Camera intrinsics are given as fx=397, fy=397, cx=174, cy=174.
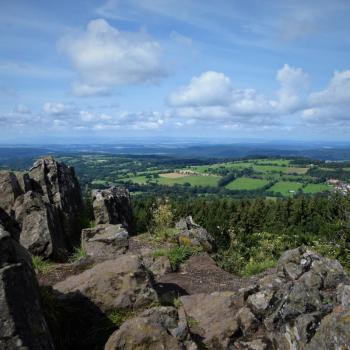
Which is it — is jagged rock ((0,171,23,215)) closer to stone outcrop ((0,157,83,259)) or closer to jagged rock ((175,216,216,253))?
stone outcrop ((0,157,83,259))

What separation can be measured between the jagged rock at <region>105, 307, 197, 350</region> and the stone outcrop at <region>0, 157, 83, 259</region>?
32.3ft

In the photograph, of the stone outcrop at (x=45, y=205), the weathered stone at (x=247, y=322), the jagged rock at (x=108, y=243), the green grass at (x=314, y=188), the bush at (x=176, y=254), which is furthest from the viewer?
the green grass at (x=314, y=188)

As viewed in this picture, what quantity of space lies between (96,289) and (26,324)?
3717 mm

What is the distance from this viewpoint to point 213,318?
11062 millimetres

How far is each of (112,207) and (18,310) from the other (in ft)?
59.1

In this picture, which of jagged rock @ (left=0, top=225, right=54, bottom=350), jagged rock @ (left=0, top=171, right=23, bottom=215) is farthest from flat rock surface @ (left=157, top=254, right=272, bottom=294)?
jagged rock @ (left=0, top=225, right=54, bottom=350)

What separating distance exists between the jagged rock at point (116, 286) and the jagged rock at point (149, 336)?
1858 mm

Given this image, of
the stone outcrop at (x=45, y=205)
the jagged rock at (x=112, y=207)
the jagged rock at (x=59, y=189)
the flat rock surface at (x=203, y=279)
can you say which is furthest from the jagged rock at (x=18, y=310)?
the jagged rock at (x=112, y=207)

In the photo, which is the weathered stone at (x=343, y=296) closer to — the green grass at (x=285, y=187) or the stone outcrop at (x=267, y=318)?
the stone outcrop at (x=267, y=318)

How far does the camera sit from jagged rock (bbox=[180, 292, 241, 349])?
10.0m

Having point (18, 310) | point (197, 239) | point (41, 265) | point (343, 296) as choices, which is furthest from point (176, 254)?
point (18, 310)

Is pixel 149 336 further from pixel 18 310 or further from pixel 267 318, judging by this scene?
pixel 267 318

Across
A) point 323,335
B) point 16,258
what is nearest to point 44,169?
point 16,258

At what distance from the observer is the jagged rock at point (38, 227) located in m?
16.9
